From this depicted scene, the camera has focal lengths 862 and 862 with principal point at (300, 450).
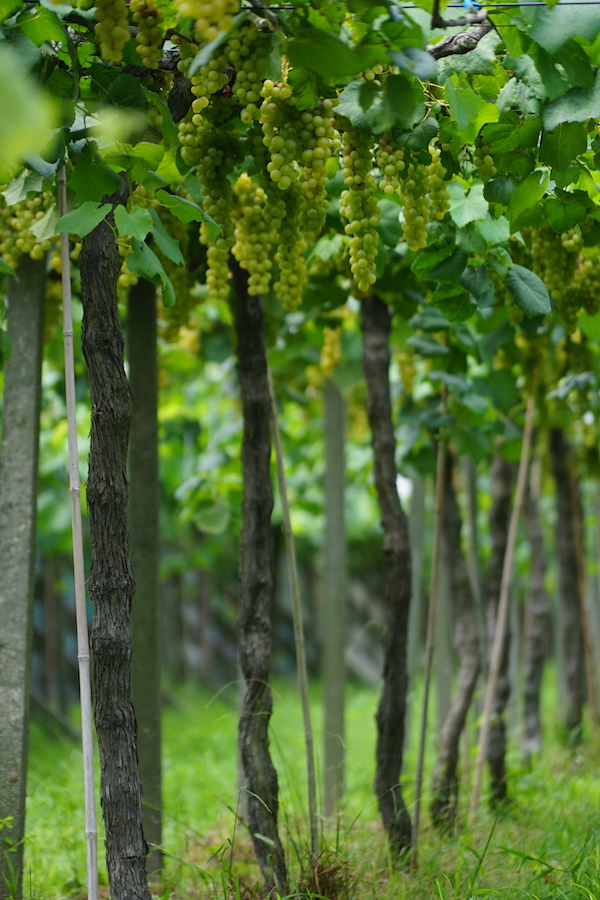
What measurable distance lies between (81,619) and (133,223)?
2.65ft

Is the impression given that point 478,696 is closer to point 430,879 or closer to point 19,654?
point 430,879

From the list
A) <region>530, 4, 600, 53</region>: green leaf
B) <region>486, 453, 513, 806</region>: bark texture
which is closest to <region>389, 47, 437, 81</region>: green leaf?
<region>530, 4, 600, 53</region>: green leaf

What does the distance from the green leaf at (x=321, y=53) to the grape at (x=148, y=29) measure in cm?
36

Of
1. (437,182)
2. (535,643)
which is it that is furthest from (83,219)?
(535,643)

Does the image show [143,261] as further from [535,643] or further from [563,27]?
[535,643]

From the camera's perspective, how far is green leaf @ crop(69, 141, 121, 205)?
176cm

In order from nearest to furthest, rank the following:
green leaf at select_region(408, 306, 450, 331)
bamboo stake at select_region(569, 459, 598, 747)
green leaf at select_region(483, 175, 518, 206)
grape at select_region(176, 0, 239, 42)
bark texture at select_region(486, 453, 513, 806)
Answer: grape at select_region(176, 0, 239, 42) < green leaf at select_region(483, 175, 518, 206) < green leaf at select_region(408, 306, 450, 331) < bark texture at select_region(486, 453, 513, 806) < bamboo stake at select_region(569, 459, 598, 747)

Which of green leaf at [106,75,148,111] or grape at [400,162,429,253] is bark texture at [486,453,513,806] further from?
green leaf at [106,75,148,111]

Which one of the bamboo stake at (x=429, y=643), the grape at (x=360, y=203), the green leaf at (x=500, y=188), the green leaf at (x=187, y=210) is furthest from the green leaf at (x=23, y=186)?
the bamboo stake at (x=429, y=643)

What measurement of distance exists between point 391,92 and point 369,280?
46 centimetres

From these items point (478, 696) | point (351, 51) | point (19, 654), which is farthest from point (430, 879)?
point (478, 696)

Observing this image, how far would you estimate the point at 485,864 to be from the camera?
2.58 metres

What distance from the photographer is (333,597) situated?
161 inches

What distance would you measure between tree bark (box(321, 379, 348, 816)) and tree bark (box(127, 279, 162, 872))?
1315 mm
